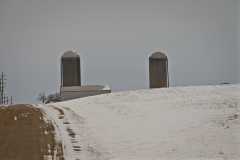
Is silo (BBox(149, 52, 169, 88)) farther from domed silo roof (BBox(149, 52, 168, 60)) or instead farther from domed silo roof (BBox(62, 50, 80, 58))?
domed silo roof (BBox(62, 50, 80, 58))

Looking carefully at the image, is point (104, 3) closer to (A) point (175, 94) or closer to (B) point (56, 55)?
(B) point (56, 55)

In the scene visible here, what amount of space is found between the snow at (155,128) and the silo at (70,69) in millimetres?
4705

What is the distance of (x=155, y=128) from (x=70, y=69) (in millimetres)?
5204

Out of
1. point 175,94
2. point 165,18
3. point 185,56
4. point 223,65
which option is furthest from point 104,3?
point 175,94

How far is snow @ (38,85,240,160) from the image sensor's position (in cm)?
62

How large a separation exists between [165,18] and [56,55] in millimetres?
1979

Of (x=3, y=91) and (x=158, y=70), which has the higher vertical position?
(x=158, y=70)

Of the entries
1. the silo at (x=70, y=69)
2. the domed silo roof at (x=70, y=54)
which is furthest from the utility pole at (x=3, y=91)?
the domed silo roof at (x=70, y=54)

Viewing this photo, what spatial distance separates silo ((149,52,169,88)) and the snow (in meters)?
4.86

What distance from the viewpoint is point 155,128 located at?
0.72 m

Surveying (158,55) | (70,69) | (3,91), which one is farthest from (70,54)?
(158,55)

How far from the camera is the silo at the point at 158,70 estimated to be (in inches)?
229

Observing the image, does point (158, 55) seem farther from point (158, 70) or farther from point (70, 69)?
point (70, 69)

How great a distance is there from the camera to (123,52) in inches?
229
